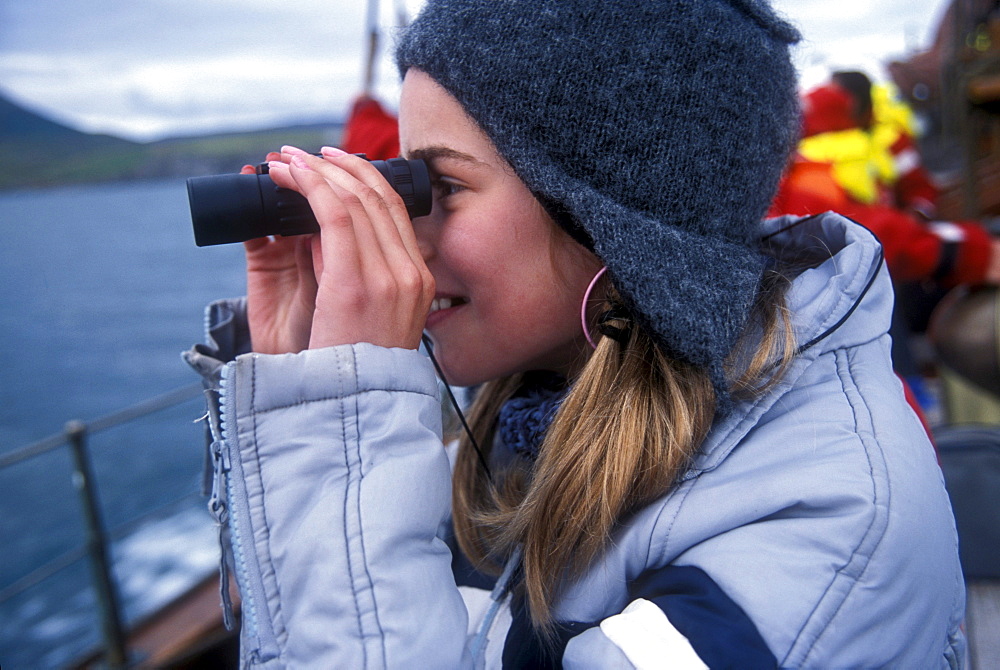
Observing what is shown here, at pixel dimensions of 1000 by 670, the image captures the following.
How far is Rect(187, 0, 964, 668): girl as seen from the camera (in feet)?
2.75

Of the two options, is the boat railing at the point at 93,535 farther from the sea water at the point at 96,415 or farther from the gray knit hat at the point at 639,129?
the gray knit hat at the point at 639,129

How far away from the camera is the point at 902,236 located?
111 inches

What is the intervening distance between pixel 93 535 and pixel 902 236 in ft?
11.1

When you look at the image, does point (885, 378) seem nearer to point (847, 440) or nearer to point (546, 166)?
point (847, 440)

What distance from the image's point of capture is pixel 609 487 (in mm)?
989

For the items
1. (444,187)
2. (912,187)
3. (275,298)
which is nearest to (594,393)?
(444,187)

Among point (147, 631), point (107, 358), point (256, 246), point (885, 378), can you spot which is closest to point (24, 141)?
point (107, 358)

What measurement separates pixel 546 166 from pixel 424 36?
32 centimetres

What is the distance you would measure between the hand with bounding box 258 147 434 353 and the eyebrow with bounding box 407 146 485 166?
11 centimetres

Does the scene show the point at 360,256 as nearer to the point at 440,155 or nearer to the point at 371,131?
the point at 440,155

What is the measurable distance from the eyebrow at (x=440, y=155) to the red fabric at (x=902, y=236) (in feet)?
5.83

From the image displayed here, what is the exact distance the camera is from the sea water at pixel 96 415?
18.6 ft

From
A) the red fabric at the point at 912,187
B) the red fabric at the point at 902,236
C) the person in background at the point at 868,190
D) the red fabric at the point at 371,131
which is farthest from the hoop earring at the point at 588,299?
the red fabric at the point at 912,187

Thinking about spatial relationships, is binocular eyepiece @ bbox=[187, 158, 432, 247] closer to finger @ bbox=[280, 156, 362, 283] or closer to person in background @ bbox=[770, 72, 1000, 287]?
finger @ bbox=[280, 156, 362, 283]
